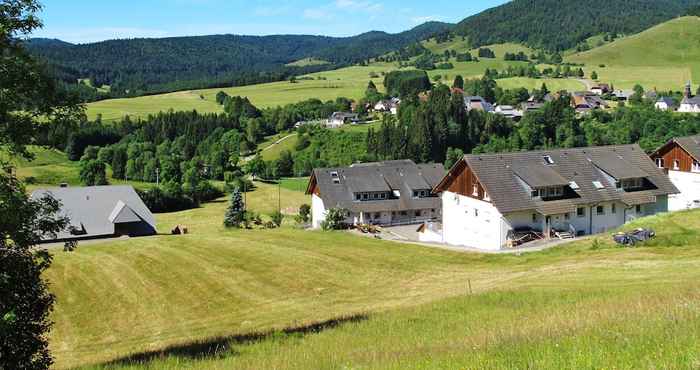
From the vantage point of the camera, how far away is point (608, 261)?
106 ft

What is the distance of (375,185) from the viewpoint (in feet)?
219

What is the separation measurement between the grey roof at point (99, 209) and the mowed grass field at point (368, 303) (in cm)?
1563

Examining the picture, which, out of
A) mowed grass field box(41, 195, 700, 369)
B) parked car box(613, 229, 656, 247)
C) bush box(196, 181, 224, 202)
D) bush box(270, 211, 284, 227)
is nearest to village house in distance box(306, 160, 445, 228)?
bush box(270, 211, 284, 227)

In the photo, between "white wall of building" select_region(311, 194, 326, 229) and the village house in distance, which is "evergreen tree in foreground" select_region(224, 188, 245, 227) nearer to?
"white wall of building" select_region(311, 194, 326, 229)

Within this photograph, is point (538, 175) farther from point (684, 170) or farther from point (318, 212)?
point (318, 212)

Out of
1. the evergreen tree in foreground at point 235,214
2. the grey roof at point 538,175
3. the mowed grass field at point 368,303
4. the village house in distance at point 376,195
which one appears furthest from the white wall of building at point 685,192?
the evergreen tree in foreground at point 235,214

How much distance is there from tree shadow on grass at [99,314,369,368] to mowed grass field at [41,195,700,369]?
9 cm

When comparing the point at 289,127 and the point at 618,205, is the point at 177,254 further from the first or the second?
the point at 289,127

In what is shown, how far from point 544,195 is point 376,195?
21261mm

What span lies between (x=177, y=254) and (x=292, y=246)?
708 cm

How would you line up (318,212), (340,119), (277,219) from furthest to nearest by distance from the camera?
(340,119) < (277,219) < (318,212)

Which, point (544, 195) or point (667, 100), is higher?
point (667, 100)

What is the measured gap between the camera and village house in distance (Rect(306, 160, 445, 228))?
65.4m

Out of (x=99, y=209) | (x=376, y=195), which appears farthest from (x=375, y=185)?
(x=99, y=209)
